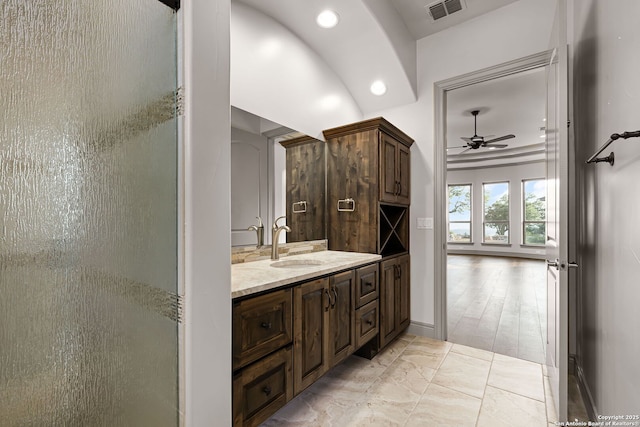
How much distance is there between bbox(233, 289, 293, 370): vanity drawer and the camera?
124cm

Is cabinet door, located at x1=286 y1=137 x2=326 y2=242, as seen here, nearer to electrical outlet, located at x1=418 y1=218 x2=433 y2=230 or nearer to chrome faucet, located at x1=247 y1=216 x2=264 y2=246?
chrome faucet, located at x1=247 y1=216 x2=264 y2=246

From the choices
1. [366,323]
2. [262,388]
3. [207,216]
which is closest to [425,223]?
[366,323]

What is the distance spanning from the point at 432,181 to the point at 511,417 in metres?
1.94

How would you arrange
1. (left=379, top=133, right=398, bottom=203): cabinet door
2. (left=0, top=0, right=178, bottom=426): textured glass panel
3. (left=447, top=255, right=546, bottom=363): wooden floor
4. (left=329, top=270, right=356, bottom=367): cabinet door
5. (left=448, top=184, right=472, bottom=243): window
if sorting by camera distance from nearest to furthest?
(left=0, top=0, right=178, bottom=426): textured glass panel → (left=329, top=270, right=356, bottom=367): cabinet door → (left=379, top=133, right=398, bottom=203): cabinet door → (left=447, top=255, right=546, bottom=363): wooden floor → (left=448, top=184, right=472, bottom=243): window

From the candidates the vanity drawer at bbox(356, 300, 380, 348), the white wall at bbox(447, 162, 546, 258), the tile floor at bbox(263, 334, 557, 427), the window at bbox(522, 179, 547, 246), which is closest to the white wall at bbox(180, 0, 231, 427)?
the tile floor at bbox(263, 334, 557, 427)

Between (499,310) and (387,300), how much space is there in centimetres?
211

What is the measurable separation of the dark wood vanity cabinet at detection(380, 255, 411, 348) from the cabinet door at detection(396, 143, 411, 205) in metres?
0.60

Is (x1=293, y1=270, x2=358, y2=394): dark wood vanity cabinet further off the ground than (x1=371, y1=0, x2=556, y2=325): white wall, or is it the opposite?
(x1=371, y1=0, x2=556, y2=325): white wall

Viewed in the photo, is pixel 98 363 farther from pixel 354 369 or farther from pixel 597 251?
pixel 597 251

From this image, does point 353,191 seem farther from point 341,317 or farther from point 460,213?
point 460,213

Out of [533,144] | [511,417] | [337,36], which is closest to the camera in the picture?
[511,417]

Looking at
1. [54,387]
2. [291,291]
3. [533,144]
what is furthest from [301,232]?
[533,144]

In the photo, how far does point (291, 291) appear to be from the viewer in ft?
4.93

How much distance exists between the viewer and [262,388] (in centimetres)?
136
